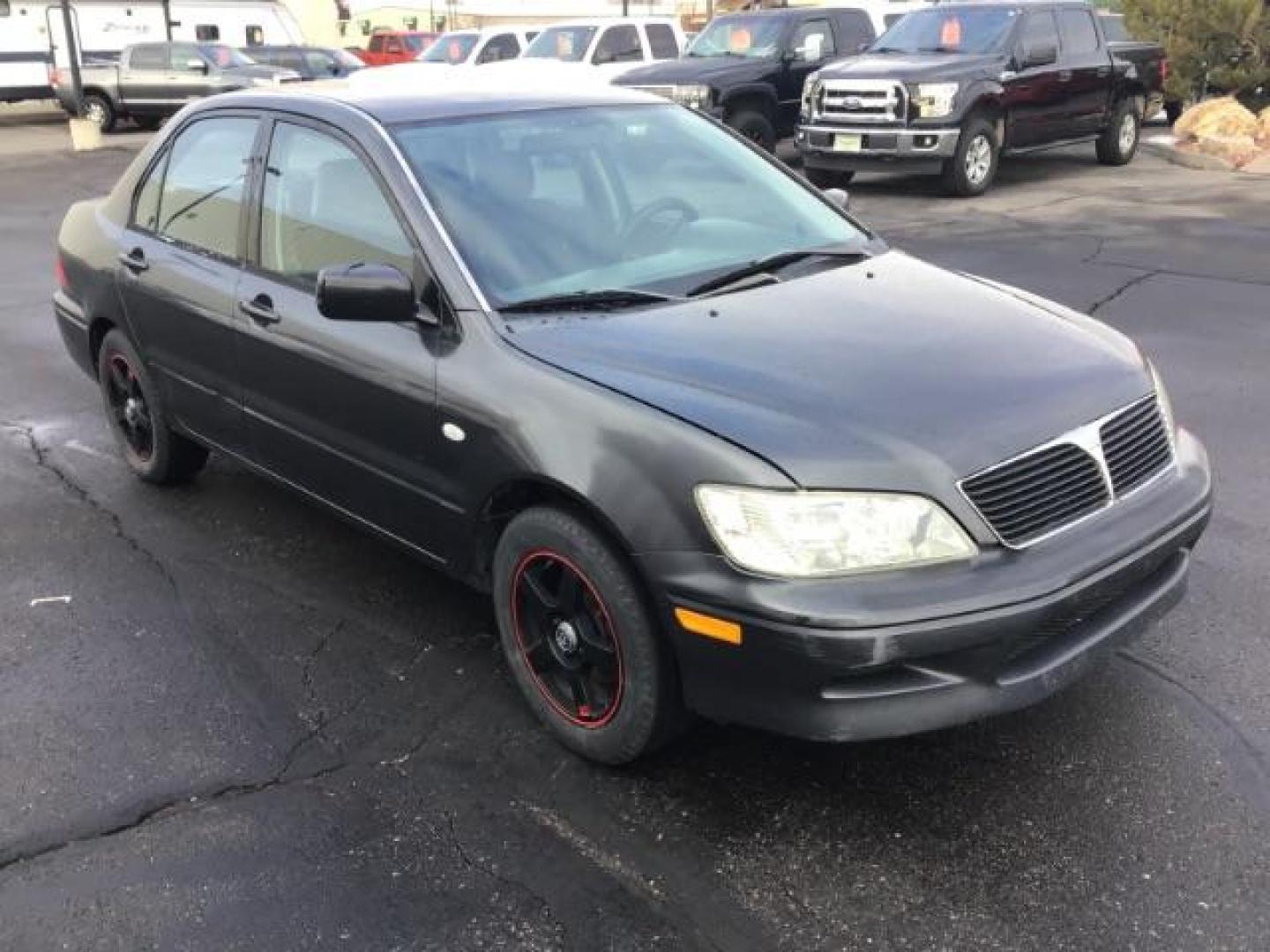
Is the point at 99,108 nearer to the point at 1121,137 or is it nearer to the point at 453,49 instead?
the point at 453,49

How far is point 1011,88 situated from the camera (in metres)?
12.8

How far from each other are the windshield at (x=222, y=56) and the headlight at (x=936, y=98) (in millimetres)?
16220

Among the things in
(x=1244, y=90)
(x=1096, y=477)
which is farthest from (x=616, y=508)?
(x=1244, y=90)

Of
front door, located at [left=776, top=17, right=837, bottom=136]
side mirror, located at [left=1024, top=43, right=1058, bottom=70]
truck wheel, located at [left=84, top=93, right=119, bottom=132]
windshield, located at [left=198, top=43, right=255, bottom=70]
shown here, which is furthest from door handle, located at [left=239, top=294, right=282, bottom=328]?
truck wheel, located at [left=84, top=93, right=119, bottom=132]

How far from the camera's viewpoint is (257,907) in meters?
2.73

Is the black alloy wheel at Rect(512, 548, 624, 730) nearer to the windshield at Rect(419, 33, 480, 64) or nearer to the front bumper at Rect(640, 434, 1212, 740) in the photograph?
the front bumper at Rect(640, 434, 1212, 740)

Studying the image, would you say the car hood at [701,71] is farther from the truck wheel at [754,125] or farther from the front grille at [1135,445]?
the front grille at [1135,445]

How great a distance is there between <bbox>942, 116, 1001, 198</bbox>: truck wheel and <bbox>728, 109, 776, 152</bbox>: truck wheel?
2.70 metres

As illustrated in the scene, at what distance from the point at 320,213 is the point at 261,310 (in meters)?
0.39

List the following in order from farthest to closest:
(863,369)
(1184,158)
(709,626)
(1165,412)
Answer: (1184,158)
(1165,412)
(863,369)
(709,626)

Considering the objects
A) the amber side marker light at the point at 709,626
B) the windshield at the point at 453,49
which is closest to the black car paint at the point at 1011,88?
the windshield at the point at 453,49

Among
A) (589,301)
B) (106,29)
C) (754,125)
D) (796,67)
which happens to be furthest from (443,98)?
(106,29)

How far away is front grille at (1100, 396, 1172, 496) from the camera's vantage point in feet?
9.96

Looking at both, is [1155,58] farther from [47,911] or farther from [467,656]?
[47,911]
